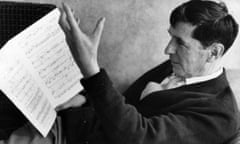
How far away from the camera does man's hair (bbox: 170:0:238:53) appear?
3.37ft

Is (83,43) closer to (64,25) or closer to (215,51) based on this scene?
(64,25)

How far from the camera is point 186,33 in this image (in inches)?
41.3

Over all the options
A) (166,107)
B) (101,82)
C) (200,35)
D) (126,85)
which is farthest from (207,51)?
(126,85)

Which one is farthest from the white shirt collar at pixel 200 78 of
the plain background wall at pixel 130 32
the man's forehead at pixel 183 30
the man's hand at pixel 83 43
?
the plain background wall at pixel 130 32

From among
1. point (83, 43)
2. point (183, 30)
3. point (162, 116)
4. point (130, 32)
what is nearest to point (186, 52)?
point (183, 30)

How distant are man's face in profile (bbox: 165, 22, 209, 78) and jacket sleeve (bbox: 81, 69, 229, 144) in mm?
157

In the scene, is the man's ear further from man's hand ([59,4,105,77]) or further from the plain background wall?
the plain background wall

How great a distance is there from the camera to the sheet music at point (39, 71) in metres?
0.90

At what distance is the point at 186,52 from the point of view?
41.9 inches

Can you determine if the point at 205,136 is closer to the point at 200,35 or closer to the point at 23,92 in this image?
the point at 200,35

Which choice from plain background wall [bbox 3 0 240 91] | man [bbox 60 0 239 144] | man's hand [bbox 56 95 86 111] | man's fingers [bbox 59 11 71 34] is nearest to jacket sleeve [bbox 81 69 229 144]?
man [bbox 60 0 239 144]

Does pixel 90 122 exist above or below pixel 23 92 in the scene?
below

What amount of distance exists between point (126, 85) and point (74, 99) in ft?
1.18

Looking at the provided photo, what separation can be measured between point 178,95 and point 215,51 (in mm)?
161
